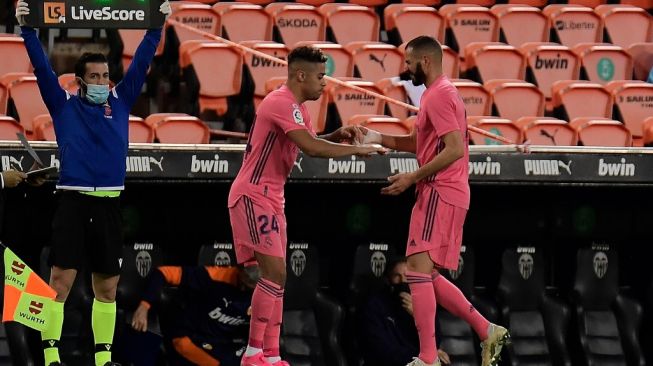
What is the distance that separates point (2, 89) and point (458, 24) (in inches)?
161

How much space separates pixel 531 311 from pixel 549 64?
2.35 metres

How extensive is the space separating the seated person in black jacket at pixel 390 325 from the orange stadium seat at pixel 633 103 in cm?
257

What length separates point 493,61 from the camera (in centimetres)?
1273

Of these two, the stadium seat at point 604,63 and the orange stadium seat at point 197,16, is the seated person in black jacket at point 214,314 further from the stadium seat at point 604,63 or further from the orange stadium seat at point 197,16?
the stadium seat at point 604,63

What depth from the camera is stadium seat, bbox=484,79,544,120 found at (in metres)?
12.2

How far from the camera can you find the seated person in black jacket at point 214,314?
1045 cm

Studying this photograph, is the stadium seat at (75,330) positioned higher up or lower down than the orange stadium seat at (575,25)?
lower down

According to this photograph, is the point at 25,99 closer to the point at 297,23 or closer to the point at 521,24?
the point at 297,23

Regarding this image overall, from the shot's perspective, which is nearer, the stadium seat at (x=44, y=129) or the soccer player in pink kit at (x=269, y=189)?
the soccer player in pink kit at (x=269, y=189)

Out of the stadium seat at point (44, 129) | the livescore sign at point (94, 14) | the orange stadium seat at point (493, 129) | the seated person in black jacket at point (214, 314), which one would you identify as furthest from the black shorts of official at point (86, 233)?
the orange stadium seat at point (493, 129)

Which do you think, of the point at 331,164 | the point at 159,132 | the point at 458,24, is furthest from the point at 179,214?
the point at 458,24

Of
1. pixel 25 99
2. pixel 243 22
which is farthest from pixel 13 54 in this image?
pixel 243 22

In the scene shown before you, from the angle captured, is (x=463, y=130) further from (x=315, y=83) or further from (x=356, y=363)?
(x=356, y=363)

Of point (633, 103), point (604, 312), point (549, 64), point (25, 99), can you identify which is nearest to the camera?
point (25, 99)
